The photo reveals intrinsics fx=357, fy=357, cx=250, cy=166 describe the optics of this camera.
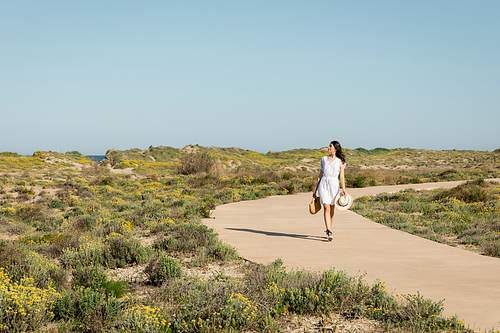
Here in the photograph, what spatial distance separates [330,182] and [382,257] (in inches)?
66.2

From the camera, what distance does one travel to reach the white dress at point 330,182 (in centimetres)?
696

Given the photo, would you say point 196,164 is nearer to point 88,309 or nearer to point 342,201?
point 342,201

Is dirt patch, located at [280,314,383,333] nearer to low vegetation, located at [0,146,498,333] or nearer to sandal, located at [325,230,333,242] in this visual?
low vegetation, located at [0,146,498,333]

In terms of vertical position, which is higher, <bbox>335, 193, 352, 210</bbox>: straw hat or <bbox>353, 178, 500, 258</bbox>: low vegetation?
<bbox>335, 193, 352, 210</bbox>: straw hat

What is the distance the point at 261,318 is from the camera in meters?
3.54

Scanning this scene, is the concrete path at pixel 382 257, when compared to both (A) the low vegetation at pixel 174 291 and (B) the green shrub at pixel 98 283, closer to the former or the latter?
(A) the low vegetation at pixel 174 291

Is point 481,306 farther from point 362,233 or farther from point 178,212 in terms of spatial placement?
point 178,212

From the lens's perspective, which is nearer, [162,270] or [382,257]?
[162,270]

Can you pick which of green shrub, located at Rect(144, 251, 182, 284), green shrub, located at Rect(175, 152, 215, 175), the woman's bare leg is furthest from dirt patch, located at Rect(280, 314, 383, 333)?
green shrub, located at Rect(175, 152, 215, 175)

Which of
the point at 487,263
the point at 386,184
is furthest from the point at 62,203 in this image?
the point at 386,184

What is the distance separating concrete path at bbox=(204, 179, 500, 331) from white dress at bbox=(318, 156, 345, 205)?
3.01ft

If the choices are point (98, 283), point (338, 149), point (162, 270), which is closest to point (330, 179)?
point (338, 149)

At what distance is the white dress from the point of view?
696 cm

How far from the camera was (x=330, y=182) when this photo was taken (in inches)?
274
